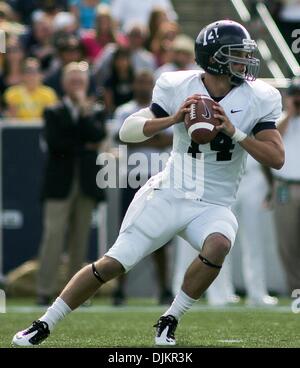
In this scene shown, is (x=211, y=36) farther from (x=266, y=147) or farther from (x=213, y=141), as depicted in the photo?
(x=266, y=147)

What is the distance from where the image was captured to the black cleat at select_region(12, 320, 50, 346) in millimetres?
5660

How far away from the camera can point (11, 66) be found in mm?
11477

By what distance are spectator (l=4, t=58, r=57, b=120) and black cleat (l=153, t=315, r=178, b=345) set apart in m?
5.23

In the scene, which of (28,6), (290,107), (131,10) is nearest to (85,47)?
(131,10)

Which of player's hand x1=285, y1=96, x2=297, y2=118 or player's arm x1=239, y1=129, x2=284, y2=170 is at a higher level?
player's hand x1=285, y1=96, x2=297, y2=118

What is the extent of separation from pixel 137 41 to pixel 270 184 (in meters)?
2.78

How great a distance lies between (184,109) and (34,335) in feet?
4.60

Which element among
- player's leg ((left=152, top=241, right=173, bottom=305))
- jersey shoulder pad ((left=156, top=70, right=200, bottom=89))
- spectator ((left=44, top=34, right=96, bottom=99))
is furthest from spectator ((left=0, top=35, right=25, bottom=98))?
jersey shoulder pad ((left=156, top=70, right=200, bottom=89))

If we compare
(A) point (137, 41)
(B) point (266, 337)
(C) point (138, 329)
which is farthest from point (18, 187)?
(B) point (266, 337)

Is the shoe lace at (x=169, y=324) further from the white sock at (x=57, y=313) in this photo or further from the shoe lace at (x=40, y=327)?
the shoe lace at (x=40, y=327)

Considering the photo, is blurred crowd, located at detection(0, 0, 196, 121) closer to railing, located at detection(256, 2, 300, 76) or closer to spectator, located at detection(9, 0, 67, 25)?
spectator, located at detection(9, 0, 67, 25)
